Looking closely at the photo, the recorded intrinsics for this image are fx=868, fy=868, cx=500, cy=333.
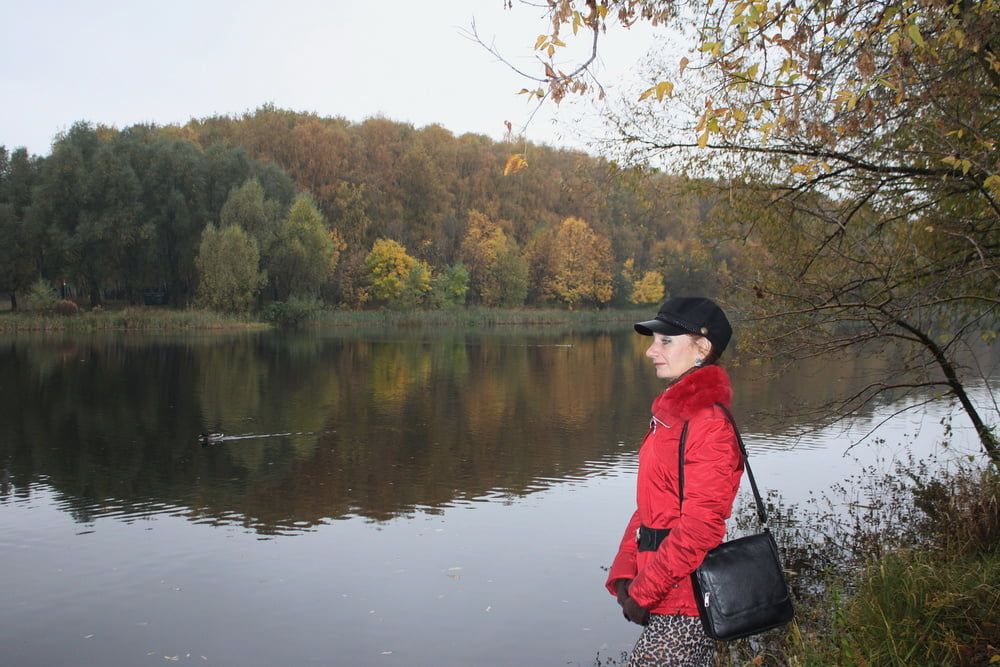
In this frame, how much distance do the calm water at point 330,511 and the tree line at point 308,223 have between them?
42.0ft

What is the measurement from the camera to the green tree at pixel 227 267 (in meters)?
53.0

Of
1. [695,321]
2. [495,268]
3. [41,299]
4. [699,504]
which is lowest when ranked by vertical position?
[699,504]

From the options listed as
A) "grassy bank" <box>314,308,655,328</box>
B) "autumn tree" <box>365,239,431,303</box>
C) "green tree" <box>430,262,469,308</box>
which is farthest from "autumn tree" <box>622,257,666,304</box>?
"autumn tree" <box>365,239,431,303</box>

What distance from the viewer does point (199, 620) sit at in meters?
7.74

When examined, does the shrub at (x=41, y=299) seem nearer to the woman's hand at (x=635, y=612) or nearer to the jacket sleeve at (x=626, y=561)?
the jacket sleeve at (x=626, y=561)

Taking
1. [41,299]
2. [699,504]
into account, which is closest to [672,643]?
[699,504]

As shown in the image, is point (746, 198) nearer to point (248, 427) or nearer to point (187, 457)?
point (187, 457)

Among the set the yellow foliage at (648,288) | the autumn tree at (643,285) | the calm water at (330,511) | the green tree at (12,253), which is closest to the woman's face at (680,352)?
the calm water at (330,511)

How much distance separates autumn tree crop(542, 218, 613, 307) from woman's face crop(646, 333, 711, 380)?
7985 centimetres

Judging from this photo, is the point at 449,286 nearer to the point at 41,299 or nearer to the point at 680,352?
the point at 41,299

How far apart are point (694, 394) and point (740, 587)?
2.40 ft

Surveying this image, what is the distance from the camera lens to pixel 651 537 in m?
3.24

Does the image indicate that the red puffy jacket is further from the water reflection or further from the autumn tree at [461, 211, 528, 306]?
the autumn tree at [461, 211, 528, 306]

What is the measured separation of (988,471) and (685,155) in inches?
153
